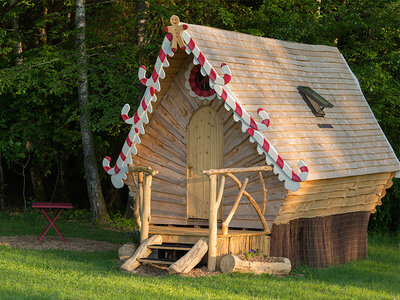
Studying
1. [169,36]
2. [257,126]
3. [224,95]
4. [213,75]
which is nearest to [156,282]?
[257,126]

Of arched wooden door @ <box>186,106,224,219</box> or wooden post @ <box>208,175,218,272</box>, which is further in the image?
arched wooden door @ <box>186,106,224,219</box>

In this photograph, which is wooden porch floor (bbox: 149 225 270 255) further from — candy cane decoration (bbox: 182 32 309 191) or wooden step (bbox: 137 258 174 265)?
candy cane decoration (bbox: 182 32 309 191)

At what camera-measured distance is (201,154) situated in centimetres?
1368

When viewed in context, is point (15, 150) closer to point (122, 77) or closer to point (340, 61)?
point (122, 77)

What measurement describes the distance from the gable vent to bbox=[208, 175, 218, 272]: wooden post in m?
3.23

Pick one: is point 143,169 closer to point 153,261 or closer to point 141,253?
point 141,253

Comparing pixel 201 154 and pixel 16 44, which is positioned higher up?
pixel 16 44

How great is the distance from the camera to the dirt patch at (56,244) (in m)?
15.2

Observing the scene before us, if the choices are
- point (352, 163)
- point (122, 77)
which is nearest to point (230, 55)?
point (352, 163)

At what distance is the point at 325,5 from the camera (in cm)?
2103

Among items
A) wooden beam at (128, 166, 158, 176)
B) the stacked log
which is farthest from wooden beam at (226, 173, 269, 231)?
wooden beam at (128, 166, 158, 176)

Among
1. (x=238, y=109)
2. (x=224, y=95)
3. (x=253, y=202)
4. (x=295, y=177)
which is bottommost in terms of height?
(x=253, y=202)

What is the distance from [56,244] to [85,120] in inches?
190

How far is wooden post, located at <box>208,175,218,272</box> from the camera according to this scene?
11.9 meters
